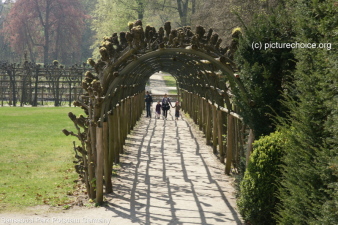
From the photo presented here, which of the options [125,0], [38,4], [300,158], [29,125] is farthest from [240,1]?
[38,4]

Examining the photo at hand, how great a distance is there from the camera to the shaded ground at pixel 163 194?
26.3 ft

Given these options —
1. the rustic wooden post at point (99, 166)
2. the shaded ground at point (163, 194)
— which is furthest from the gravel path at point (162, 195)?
the rustic wooden post at point (99, 166)

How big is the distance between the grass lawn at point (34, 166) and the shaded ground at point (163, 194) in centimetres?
82

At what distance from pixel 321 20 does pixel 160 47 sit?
5082mm

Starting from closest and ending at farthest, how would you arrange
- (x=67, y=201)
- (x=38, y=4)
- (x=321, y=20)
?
(x=321, y=20) < (x=67, y=201) < (x=38, y=4)

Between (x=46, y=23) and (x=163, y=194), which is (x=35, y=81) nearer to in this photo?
(x=46, y=23)

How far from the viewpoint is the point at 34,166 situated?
13.2 m

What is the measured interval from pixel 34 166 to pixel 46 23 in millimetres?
51724

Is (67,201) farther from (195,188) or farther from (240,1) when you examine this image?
(240,1)

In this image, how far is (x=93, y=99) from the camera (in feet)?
32.0

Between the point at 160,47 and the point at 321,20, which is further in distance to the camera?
the point at 160,47

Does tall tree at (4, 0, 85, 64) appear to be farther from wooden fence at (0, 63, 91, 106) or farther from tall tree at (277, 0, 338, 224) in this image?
tall tree at (277, 0, 338, 224)

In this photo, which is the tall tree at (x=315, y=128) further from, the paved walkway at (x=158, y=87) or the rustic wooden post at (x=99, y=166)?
the paved walkway at (x=158, y=87)

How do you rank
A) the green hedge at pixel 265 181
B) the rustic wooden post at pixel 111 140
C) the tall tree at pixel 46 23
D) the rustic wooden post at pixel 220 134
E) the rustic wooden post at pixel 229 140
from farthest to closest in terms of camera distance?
the tall tree at pixel 46 23 < the rustic wooden post at pixel 220 134 < the rustic wooden post at pixel 229 140 < the rustic wooden post at pixel 111 140 < the green hedge at pixel 265 181
